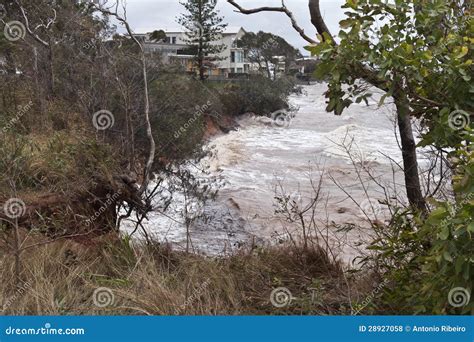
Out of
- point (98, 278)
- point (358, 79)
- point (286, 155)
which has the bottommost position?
point (286, 155)

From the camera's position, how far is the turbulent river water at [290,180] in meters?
7.79

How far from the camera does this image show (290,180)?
603 inches

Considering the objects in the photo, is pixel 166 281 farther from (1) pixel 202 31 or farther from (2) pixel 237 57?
(2) pixel 237 57

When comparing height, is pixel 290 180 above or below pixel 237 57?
below

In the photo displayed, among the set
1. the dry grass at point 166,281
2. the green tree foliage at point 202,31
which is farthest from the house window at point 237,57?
the dry grass at point 166,281

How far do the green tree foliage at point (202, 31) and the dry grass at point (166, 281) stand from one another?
18419 millimetres

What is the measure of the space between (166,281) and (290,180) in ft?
36.3

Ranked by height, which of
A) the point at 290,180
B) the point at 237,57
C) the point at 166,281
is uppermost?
the point at 237,57

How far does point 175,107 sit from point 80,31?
2811 millimetres

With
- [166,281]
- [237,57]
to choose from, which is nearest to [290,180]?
[166,281]

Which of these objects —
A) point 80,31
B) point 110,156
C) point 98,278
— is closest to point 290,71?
point 80,31

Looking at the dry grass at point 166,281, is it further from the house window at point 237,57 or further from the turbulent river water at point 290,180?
the house window at point 237,57

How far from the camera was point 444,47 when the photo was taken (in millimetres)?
3193

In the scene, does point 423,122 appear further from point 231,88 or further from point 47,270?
point 231,88
